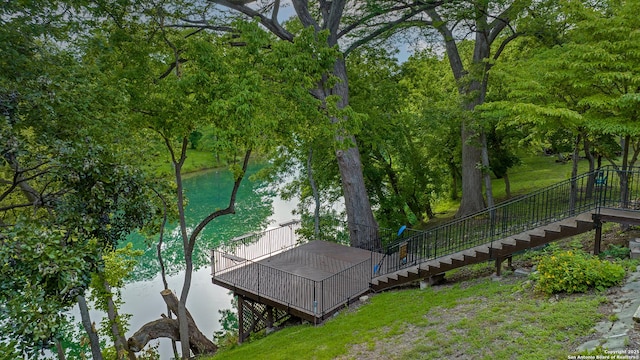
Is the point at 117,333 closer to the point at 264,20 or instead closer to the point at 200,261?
the point at 200,261

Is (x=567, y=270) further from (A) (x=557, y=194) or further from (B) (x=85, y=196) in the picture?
(B) (x=85, y=196)

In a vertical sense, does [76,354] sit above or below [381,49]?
below

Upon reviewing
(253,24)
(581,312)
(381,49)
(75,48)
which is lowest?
(581,312)

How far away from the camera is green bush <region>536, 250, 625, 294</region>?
6.68 metres

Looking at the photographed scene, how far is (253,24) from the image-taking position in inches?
365

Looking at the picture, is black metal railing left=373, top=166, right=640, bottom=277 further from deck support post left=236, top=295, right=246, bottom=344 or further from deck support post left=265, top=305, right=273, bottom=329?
deck support post left=236, top=295, right=246, bottom=344

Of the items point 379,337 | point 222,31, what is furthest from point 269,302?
point 222,31

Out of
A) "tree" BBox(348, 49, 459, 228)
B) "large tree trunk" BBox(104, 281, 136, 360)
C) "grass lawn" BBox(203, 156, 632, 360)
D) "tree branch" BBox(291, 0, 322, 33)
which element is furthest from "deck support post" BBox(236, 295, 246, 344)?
"tree branch" BBox(291, 0, 322, 33)

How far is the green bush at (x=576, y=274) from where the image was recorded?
21.9 ft

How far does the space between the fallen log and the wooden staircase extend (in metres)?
5.77

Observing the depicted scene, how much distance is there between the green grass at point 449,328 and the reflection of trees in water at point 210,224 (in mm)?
5334

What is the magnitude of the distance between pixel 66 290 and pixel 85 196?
1.18 metres

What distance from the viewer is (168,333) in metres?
11.8

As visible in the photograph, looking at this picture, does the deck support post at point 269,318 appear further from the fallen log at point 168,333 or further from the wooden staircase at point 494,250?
the wooden staircase at point 494,250
